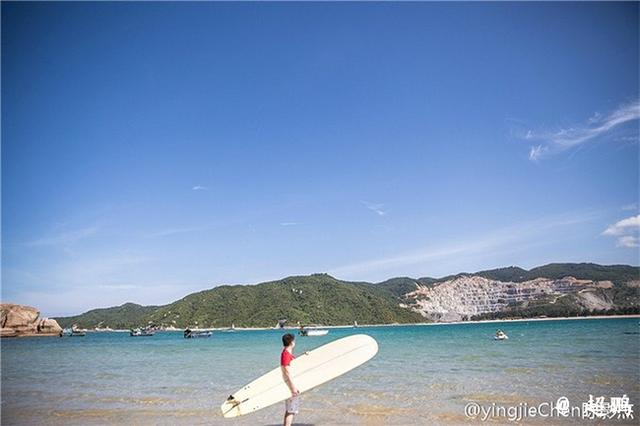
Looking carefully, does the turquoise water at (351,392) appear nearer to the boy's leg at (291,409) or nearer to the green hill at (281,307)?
the boy's leg at (291,409)

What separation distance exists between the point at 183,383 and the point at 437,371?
8093 millimetres

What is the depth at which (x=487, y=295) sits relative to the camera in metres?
134

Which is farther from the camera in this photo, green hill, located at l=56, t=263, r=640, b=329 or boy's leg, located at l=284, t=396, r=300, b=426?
green hill, located at l=56, t=263, r=640, b=329

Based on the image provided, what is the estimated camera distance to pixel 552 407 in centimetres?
847

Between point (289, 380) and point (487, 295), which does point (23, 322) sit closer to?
point (289, 380)

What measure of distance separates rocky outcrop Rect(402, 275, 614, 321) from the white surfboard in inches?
4414

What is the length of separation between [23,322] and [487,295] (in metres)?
120

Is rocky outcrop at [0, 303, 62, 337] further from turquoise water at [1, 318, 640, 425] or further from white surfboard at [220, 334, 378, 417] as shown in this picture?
white surfboard at [220, 334, 378, 417]

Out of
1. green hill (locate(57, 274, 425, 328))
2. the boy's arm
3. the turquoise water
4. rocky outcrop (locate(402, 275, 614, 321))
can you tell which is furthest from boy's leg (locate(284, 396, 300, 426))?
rocky outcrop (locate(402, 275, 614, 321))

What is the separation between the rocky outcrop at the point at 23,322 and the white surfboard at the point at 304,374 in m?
81.3

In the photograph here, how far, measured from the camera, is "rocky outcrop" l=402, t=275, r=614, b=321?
4176 inches

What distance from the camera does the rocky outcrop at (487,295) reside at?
106062mm

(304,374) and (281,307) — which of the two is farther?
(281,307)

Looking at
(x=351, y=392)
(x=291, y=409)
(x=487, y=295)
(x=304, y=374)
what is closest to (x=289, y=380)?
(x=291, y=409)
